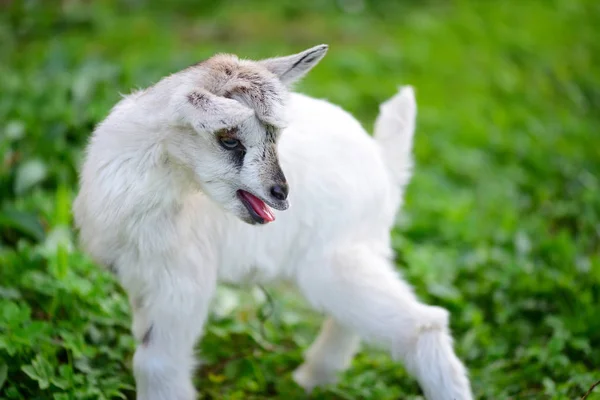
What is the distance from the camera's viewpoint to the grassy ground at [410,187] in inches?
179

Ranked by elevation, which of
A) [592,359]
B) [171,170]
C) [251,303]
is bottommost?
[251,303]

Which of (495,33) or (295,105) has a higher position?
(295,105)

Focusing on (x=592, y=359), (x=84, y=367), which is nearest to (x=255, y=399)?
(x=84, y=367)

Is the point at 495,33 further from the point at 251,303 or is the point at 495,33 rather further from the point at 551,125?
the point at 251,303

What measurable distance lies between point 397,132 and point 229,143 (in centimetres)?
144

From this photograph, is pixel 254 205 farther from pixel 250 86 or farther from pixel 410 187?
pixel 410 187

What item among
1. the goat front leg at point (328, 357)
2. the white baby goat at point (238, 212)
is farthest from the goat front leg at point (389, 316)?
the goat front leg at point (328, 357)

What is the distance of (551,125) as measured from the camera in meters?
7.94

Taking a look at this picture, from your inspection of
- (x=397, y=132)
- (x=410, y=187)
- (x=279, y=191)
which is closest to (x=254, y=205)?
(x=279, y=191)

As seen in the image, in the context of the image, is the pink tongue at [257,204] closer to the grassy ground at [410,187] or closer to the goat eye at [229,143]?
the goat eye at [229,143]

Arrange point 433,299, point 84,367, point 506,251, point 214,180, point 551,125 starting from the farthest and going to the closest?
point 551,125 < point 506,251 < point 433,299 < point 84,367 < point 214,180

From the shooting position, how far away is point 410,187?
21.9 feet

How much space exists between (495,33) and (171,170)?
698 centimetres

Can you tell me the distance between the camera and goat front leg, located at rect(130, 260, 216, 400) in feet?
12.4
